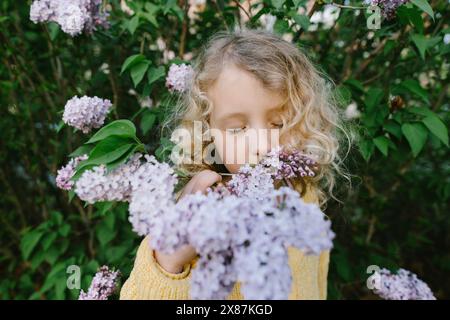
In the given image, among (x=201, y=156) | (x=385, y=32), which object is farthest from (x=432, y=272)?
(x=201, y=156)

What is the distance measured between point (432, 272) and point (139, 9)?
7.14 feet

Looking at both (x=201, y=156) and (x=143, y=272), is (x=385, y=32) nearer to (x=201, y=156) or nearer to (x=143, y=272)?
(x=201, y=156)

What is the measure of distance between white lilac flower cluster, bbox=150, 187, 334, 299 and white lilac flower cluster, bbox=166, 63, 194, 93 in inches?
30.9

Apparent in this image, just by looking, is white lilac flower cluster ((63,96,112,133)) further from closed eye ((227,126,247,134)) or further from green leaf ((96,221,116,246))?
green leaf ((96,221,116,246))

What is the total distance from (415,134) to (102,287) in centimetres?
111

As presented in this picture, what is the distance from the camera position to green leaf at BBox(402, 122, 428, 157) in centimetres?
149

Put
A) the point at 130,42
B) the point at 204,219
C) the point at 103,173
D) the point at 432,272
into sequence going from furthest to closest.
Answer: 1. the point at 432,272
2. the point at 130,42
3. the point at 103,173
4. the point at 204,219

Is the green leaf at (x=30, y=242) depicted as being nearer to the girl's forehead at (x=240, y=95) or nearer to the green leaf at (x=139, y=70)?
the green leaf at (x=139, y=70)

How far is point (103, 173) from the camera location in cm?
92

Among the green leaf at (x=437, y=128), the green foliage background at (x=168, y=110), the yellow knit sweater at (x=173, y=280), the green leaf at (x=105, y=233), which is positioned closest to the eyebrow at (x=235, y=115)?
the green foliage background at (x=168, y=110)

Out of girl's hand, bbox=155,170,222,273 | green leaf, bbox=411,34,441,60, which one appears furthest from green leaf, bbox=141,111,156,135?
green leaf, bbox=411,34,441,60

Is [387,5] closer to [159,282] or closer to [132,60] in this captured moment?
[132,60]

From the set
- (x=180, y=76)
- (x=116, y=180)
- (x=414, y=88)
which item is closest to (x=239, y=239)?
(x=116, y=180)

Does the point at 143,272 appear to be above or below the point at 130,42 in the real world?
below
